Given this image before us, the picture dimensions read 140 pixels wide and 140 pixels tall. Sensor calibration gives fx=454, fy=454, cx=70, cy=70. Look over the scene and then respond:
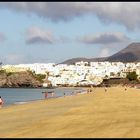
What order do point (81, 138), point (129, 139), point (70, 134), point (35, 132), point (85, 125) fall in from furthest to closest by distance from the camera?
point (85, 125) → point (35, 132) → point (70, 134) → point (81, 138) → point (129, 139)

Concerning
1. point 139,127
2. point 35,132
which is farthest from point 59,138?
Result: point 139,127

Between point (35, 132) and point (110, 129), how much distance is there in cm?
297

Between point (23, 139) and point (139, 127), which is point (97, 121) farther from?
point (23, 139)

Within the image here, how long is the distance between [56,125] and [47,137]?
164 inches

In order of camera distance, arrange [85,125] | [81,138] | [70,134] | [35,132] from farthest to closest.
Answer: [85,125] → [35,132] → [70,134] → [81,138]

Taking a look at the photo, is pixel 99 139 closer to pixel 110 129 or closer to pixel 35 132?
pixel 110 129

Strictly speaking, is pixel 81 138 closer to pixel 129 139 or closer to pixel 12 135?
pixel 129 139

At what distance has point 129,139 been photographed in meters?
14.8

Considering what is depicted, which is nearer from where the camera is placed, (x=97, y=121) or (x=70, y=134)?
(x=70, y=134)

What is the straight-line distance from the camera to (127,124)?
1881cm

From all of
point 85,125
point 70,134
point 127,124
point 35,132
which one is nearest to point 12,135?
point 35,132

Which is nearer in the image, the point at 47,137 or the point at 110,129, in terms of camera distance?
the point at 47,137

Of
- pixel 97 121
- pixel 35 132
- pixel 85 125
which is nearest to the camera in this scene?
pixel 35 132

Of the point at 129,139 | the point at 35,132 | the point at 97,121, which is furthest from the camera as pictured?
the point at 97,121
